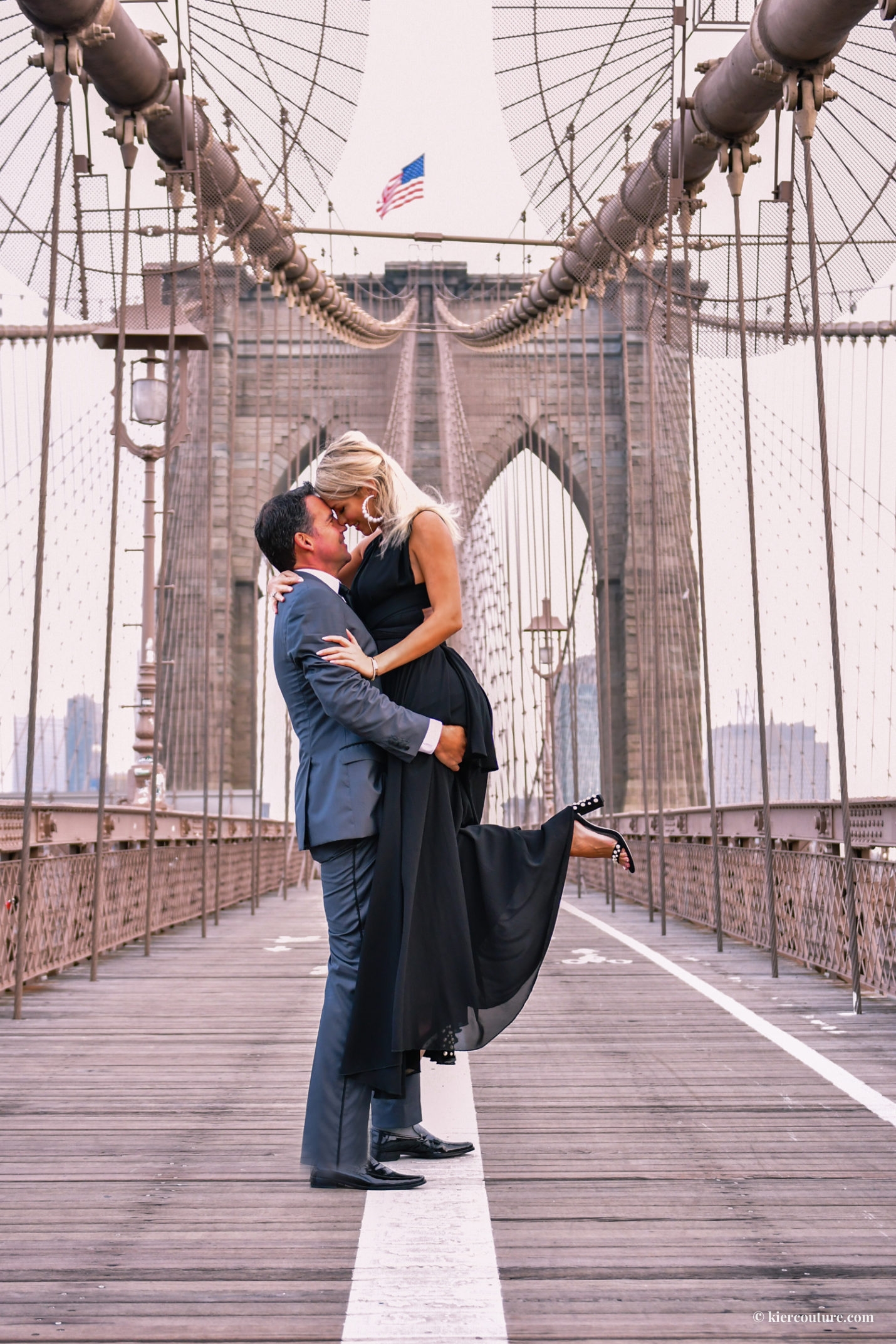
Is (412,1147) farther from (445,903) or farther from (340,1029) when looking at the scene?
(445,903)

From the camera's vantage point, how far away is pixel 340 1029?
2271 millimetres

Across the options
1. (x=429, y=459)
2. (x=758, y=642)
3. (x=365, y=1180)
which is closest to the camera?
(x=365, y=1180)

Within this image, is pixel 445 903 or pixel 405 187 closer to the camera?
pixel 445 903

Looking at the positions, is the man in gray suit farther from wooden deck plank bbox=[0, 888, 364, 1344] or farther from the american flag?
the american flag

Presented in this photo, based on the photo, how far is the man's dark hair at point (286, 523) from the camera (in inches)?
95.8

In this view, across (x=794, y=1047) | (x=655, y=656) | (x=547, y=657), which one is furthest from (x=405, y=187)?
(x=794, y=1047)

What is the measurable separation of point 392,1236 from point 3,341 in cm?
2702

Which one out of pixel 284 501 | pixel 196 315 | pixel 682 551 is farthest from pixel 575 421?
pixel 284 501

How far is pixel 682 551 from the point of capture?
85.9 ft

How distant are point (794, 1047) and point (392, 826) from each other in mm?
1683

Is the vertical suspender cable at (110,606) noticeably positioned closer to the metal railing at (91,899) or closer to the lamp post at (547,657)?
the metal railing at (91,899)

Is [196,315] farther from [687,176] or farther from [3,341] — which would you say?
[3,341]

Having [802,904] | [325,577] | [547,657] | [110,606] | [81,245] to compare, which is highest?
[81,245]

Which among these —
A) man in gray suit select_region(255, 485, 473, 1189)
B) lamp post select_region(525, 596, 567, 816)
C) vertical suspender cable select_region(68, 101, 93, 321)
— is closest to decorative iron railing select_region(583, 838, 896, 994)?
man in gray suit select_region(255, 485, 473, 1189)
